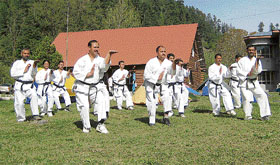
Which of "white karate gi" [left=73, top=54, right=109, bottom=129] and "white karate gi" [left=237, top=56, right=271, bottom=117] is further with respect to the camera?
"white karate gi" [left=237, top=56, right=271, bottom=117]

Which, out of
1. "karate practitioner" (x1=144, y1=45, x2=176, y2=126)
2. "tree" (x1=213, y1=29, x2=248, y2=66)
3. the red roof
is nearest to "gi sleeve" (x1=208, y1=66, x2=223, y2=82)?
"karate practitioner" (x1=144, y1=45, x2=176, y2=126)

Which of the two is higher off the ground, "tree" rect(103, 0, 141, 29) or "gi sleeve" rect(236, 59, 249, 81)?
"tree" rect(103, 0, 141, 29)

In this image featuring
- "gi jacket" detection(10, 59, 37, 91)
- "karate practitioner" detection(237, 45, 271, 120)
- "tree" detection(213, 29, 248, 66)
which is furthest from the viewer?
"tree" detection(213, 29, 248, 66)

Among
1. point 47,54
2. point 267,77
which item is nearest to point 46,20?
point 47,54

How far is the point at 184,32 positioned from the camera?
30.1m

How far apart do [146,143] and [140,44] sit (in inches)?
974

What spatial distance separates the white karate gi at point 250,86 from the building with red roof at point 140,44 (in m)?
17.0

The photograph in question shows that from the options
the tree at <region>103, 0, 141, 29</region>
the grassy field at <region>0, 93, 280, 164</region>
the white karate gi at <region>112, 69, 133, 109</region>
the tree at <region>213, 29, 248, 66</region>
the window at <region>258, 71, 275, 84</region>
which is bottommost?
the grassy field at <region>0, 93, 280, 164</region>

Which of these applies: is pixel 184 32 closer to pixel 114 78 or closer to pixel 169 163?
pixel 114 78

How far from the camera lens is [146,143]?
238 inches

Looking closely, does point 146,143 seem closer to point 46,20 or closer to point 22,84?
point 22,84

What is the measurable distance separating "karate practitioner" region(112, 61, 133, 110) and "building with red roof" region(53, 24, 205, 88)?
43.0ft

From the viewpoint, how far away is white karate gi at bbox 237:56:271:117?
8719mm

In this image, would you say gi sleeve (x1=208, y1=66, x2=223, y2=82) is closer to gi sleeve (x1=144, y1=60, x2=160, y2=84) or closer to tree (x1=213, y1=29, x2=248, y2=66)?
gi sleeve (x1=144, y1=60, x2=160, y2=84)
